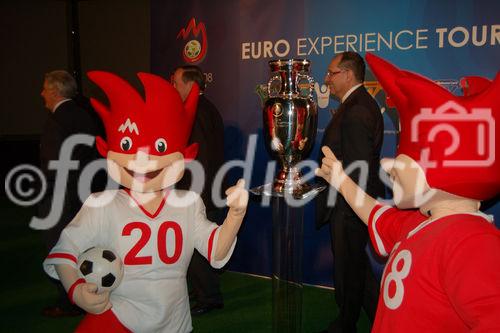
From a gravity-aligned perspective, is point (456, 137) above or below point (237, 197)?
above

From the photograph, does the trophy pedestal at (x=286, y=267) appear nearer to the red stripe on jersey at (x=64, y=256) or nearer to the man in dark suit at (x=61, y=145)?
the red stripe on jersey at (x=64, y=256)

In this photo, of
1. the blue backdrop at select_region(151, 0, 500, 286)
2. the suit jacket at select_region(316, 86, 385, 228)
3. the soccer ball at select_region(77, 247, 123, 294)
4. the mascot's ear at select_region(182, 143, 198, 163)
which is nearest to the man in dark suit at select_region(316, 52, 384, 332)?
the suit jacket at select_region(316, 86, 385, 228)

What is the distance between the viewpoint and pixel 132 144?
1.75 metres

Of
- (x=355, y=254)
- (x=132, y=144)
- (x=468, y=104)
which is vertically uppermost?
(x=468, y=104)

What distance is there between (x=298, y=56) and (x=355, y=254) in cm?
170

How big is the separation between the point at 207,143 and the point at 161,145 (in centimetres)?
161

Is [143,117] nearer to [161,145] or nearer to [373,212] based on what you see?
[161,145]

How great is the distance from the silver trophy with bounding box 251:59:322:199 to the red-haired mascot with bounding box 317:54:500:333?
1.79 ft

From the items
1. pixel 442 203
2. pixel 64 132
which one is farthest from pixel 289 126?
pixel 64 132

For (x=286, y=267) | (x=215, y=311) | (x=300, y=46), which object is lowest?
(x=215, y=311)

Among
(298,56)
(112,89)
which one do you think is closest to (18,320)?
(112,89)

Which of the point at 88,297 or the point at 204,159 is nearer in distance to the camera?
the point at 88,297

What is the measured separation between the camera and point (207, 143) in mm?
3381

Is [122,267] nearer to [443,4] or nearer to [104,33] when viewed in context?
[443,4]
